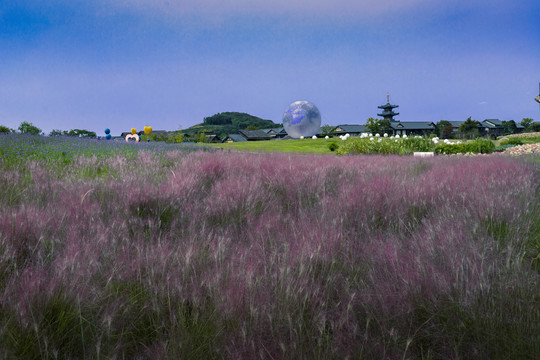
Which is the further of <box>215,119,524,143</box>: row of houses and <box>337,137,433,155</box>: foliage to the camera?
<box>215,119,524,143</box>: row of houses

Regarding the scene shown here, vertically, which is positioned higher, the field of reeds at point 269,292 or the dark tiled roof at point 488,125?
the dark tiled roof at point 488,125

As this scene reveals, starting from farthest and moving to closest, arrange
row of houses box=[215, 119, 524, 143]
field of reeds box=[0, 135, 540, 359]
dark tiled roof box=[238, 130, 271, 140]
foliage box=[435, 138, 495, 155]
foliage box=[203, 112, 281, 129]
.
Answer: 1. foliage box=[203, 112, 281, 129]
2. dark tiled roof box=[238, 130, 271, 140]
3. row of houses box=[215, 119, 524, 143]
4. foliage box=[435, 138, 495, 155]
5. field of reeds box=[0, 135, 540, 359]

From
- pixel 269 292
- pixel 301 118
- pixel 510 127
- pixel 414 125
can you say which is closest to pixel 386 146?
pixel 269 292

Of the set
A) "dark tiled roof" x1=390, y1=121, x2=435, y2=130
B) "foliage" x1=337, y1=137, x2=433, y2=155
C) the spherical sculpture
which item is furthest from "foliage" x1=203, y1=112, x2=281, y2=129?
"foliage" x1=337, y1=137, x2=433, y2=155

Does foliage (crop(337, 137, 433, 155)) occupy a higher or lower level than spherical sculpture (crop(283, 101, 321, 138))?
lower

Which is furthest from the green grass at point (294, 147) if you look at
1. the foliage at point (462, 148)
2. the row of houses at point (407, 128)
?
the row of houses at point (407, 128)

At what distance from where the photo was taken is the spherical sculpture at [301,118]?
39.8 meters

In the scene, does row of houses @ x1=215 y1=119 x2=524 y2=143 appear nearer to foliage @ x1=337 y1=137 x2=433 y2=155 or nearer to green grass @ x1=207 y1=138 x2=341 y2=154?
green grass @ x1=207 y1=138 x2=341 y2=154

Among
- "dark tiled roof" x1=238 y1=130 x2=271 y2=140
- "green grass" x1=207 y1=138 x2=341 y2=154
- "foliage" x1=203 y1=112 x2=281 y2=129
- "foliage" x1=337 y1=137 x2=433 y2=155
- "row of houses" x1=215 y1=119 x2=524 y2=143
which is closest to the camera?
"foliage" x1=337 y1=137 x2=433 y2=155

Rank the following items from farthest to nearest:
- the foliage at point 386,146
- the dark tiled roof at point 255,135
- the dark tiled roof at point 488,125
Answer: the dark tiled roof at point 488,125, the dark tiled roof at point 255,135, the foliage at point 386,146

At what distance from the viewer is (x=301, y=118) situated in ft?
131

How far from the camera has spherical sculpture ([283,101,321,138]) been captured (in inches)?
1566

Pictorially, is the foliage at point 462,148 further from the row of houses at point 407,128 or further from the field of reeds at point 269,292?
the row of houses at point 407,128

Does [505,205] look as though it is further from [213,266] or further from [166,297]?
[166,297]
